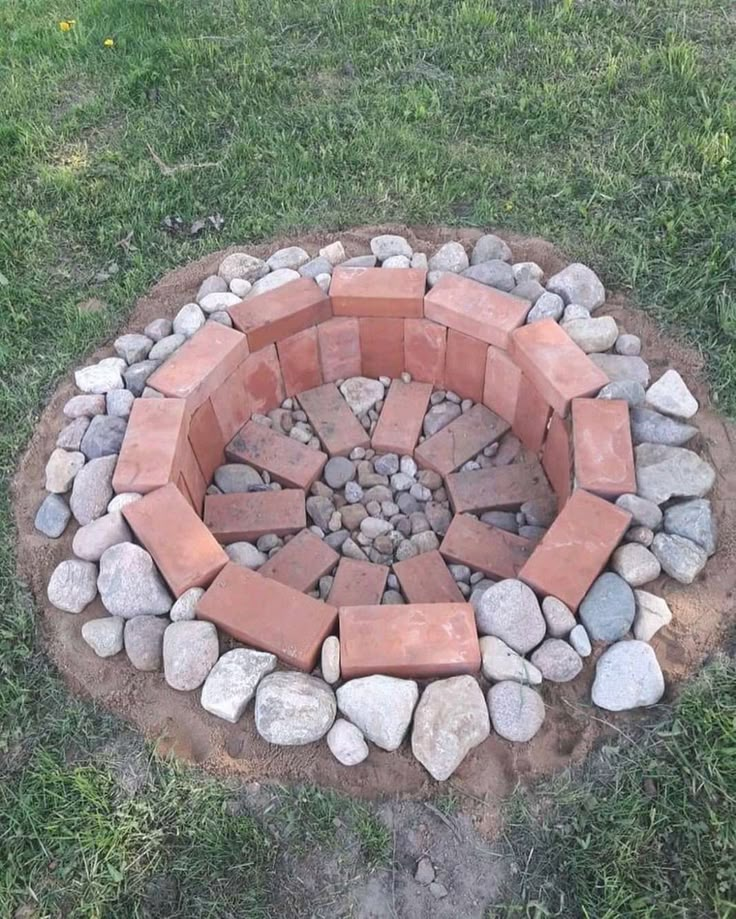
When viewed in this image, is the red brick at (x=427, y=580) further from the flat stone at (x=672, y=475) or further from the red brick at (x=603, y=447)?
the flat stone at (x=672, y=475)

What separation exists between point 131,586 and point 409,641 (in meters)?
0.78

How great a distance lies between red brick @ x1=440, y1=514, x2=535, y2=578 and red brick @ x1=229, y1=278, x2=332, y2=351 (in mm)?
888

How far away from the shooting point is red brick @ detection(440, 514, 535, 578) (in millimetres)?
2588

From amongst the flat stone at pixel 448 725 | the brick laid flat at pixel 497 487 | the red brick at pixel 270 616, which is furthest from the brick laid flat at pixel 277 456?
the flat stone at pixel 448 725

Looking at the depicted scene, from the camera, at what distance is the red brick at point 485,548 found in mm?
2588

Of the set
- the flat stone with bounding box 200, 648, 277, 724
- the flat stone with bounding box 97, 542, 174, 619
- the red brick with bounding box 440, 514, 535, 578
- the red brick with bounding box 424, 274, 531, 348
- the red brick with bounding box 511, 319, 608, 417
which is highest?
the red brick with bounding box 424, 274, 531, 348

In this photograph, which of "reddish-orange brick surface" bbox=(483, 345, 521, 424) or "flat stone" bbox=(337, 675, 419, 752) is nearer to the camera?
"flat stone" bbox=(337, 675, 419, 752)

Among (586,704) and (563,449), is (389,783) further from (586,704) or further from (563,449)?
(563,449)

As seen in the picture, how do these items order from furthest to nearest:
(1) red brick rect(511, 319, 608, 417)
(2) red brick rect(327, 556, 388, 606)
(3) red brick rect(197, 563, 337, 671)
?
(1) red brick rect(511, 319, 608, 417), (2) red brick rect(327, 556, 388, 606), (3) red brick rect(197, 563, 337, 671)

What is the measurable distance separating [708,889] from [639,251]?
2.15 meters

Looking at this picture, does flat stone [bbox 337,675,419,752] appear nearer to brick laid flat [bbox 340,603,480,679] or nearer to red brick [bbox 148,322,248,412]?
brick laid flat [bbox 340,603,480,679]

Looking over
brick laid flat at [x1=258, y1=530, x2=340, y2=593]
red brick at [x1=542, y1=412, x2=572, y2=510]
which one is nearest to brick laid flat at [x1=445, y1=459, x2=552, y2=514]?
red brick at [x1=542, y1=412, x2=572, y2=510]

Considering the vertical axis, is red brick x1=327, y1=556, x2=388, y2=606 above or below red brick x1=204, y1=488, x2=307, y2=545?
below

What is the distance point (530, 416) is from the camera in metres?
2.88
